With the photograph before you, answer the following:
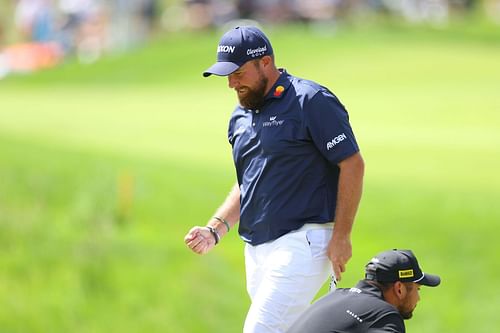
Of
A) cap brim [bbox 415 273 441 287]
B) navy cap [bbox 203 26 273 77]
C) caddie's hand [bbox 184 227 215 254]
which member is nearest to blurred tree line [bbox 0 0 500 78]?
caddie's hand [bbox 184 227 215 254]

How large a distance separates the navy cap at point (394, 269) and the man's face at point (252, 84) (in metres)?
1.10

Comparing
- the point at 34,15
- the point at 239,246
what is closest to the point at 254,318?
the point at 239,246

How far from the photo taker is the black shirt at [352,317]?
5875 mm

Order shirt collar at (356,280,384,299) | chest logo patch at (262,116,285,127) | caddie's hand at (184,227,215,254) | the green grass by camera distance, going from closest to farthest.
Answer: shirt collar at (356,280,384,299)
chest logo patch at (262,116,285,127)
caddie's hand at (184,227,215,254)
the green grass

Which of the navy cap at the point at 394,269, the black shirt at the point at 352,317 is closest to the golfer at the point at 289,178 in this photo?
the navy cap at the point at 394,269

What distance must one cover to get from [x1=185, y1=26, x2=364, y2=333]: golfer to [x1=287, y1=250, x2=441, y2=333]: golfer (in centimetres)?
48

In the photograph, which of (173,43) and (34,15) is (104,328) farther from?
(34,15)

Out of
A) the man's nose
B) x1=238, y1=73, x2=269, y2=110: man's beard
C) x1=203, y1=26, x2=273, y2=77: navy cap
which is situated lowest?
x1=238, y1=73, x2=269, y2=110: man's beard

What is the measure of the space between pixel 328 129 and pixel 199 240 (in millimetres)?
1015

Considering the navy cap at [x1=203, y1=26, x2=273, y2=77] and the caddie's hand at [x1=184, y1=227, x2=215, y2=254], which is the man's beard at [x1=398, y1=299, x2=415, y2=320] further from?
the navy cap at [x1=203, y1=26, x2=273, y2=77]

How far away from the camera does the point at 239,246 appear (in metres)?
12.7

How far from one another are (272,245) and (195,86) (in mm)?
20609

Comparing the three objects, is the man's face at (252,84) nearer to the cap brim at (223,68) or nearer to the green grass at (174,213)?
the cap brim at (223,68)

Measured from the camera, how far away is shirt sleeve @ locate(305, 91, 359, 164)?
6496 mm
